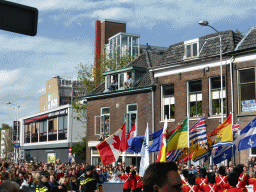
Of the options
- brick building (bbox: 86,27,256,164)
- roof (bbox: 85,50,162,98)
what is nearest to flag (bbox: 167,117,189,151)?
brick building (bbox: 86,27,256,164)

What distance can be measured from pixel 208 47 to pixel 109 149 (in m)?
11.0

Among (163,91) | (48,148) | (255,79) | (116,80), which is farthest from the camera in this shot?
(48,148)

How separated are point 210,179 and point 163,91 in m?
17.4

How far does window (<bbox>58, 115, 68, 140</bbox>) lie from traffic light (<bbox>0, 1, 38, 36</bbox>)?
47.7 meters

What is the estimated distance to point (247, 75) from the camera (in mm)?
23312

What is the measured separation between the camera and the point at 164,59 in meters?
28.9

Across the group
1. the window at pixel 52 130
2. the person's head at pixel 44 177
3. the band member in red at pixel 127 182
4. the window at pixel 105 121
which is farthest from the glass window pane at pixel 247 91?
the window at pixel 52 130

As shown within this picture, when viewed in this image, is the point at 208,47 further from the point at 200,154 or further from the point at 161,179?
the point at 161,179

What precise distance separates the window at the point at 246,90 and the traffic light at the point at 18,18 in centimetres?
2100

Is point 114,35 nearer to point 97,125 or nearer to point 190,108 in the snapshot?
point 97,125

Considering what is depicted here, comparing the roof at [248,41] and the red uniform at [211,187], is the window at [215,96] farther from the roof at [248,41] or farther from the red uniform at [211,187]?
the red uniform at [211,187]

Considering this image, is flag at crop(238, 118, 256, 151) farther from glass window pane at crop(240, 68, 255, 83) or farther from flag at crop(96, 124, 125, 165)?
glass window pane at crop(240, 68, 255, 83)

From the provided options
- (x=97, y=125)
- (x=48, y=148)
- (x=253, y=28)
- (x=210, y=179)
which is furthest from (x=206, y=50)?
(x=48, y=148)

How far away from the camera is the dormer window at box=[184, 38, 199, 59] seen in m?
26.5
